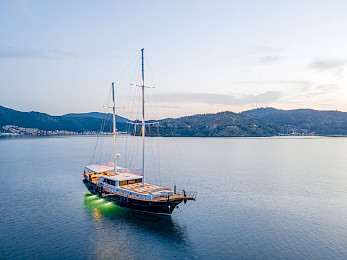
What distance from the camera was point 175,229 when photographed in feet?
116

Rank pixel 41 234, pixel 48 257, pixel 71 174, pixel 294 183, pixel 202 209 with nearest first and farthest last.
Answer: pixel 48 257
pixel 41 234
pixel 202 209
pixel 294 183
pixel 71 174

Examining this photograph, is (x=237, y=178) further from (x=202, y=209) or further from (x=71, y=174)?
(x=71, y=174)

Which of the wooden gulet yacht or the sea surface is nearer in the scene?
the sea surface

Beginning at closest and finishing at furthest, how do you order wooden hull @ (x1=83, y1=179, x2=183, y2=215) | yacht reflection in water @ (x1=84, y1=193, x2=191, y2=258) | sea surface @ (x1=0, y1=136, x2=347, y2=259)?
sea surface @ (x1=0, y1=136, x2=347, y2=259)
yacht reflection in water @ (x1=84, y1=193, x2=191, y2=258)
wooden hull @ (x1=83, y1=179, x2=183, y2=215)

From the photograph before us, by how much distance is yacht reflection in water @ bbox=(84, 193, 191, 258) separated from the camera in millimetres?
29438

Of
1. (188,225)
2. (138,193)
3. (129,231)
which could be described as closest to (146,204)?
(138,193)

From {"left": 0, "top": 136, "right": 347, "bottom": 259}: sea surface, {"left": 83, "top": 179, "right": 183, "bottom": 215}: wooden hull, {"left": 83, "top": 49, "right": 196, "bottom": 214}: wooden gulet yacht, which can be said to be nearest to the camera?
{"left": 0, "top": 136, "right": 347, "bottom": 259}: sea surface

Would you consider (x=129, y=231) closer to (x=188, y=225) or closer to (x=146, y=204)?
(x=146, y=204)

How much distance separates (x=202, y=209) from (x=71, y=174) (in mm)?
51704

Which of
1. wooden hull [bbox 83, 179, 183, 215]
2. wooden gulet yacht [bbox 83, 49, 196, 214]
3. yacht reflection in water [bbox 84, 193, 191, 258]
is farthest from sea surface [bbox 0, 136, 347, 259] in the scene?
wooden gulet yacht [bbox 83, 49, 196, 214]

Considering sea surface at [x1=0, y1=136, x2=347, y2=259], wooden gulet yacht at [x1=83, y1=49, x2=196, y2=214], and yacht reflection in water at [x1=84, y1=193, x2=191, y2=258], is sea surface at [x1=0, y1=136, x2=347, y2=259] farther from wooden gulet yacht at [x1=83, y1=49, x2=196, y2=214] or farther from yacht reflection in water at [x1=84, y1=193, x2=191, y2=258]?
wooden gulet yacht at [x1=83, y1=49, x2=196, y2=214]

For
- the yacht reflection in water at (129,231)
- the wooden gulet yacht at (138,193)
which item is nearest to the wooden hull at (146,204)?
the wooden gulet yacht at (138,193)

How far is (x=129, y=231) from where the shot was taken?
114 ft

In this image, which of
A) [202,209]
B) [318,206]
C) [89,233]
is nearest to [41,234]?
[89,233]
